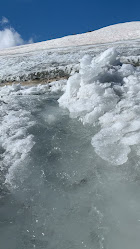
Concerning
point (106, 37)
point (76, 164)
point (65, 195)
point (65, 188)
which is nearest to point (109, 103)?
point (76, 164)

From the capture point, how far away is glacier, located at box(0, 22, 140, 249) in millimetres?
3094

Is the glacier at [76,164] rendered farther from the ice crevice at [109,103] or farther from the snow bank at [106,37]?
the snow bank at [106,37]

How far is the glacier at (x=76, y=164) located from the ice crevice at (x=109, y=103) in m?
0.02

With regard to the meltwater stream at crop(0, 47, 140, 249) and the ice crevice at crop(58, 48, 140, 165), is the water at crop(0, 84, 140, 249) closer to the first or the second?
the meltwater stream at crop(0, 47, 140, 249)

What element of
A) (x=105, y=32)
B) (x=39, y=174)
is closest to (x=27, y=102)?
(x=39, y=174)

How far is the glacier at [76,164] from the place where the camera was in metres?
3.09

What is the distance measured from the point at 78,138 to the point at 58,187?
1.51m

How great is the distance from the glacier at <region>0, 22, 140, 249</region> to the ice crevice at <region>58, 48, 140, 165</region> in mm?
18

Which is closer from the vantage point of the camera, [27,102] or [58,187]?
[58,187]

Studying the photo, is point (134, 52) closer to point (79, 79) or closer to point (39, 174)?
point (79, 79)

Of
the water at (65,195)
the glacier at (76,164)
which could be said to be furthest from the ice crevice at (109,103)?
the water at (65,195)

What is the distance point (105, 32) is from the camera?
67.7ft

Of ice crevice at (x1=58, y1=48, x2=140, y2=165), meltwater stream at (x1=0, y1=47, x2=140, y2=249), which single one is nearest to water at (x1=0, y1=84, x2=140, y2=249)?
meltwater stream at (x1=0, y1=47, x2=140, y2=249)

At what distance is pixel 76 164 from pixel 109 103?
224 centimetres
